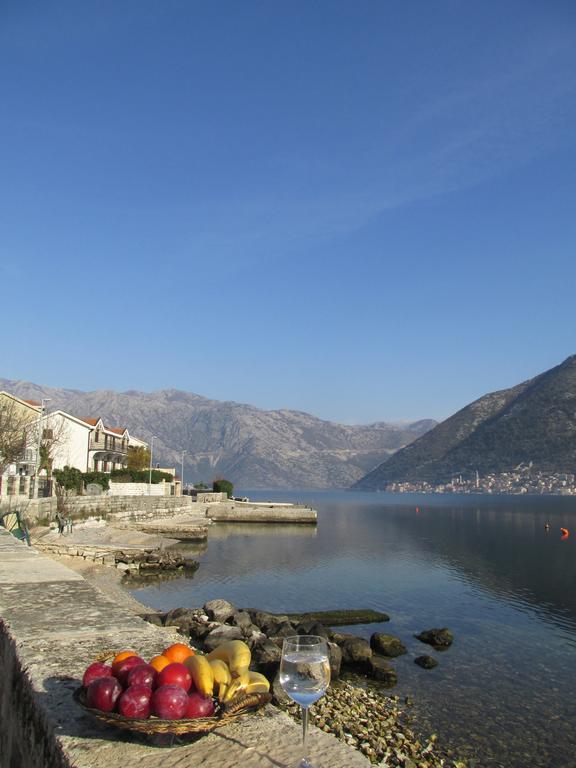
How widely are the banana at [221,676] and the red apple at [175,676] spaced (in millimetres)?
173

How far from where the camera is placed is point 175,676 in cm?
274

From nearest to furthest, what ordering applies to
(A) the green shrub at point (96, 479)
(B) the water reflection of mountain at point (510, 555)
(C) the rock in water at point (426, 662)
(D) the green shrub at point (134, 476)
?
(C) the rock in water at point (426, 662), (B) the water reflection of mountain at point (510, 555), (A) the green shrub at point (96, 479), (D) the green shrub at point (134, 476)

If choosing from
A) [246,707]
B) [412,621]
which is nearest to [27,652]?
[246,707]

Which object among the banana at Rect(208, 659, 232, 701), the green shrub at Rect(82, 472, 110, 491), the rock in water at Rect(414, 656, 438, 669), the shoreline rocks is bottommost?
the rock in water at Rect(414, 656, 438, 669)

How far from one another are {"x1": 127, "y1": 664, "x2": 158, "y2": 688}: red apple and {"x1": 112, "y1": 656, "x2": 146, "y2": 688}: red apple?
0.08m

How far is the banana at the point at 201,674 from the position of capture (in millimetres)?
2795

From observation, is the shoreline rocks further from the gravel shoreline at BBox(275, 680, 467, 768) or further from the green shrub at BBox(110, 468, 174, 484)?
the green shrub at BBox(110, 468, 174, 484)

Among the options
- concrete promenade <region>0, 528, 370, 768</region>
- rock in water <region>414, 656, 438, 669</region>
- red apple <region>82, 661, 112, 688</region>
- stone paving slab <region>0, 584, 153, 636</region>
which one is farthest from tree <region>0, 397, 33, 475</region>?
red apple <region>82, 661, 112, 688</region>

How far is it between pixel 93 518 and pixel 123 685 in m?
51.1

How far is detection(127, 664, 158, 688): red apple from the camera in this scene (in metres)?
2.71

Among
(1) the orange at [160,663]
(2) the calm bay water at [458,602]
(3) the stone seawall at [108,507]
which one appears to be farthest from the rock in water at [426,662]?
(3) the stone seawall at [108,507]

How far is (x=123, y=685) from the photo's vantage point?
283cm

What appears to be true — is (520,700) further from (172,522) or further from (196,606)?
(172,522)

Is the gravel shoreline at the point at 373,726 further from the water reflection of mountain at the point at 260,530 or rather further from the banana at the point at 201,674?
the water reflection of mountain at the point at 260,530
